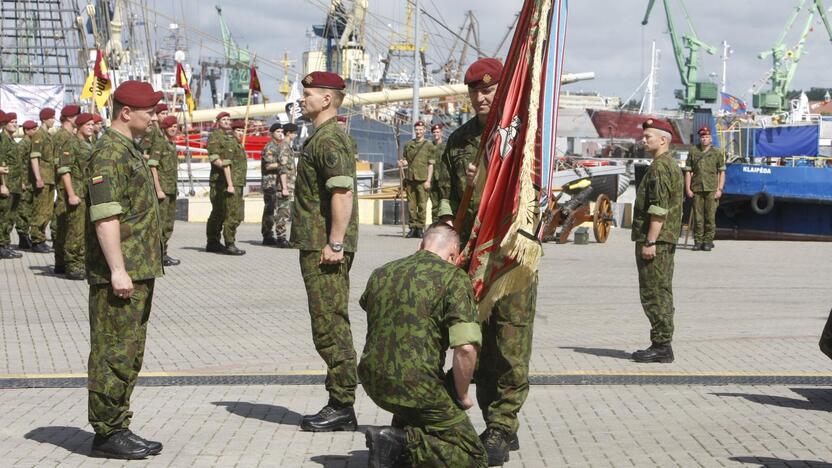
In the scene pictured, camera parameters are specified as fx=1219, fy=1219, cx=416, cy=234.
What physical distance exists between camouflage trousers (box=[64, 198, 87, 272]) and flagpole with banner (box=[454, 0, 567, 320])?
30.8ft

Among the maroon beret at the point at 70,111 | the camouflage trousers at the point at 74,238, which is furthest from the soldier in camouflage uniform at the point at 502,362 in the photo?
the maroon beret at the point at 70,111

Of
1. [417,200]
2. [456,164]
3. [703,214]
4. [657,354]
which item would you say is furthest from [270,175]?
[456,164]

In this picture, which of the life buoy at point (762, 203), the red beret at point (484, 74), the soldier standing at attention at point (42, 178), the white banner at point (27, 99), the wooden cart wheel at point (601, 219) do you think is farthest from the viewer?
the white banner at point (27, 99)

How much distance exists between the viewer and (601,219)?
22094 mm

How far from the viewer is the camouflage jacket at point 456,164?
21.7ft

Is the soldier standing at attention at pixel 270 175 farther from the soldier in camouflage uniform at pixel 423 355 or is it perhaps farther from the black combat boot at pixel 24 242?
the soldier in camouflage uniform at pixel 423 355

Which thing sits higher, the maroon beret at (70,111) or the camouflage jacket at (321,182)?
the maroon beret at (70,111)

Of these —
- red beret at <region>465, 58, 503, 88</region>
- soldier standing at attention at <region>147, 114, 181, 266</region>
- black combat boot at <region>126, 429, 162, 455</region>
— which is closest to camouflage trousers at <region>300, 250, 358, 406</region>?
black combat boot at <region>126, 429, 162, 455</region>

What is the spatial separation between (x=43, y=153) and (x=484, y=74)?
39.6ft

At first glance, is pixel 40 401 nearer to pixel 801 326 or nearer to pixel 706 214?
pixel 801 326

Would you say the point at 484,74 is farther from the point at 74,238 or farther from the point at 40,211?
the point at 40,211

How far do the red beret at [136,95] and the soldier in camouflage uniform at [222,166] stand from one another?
1089 cm

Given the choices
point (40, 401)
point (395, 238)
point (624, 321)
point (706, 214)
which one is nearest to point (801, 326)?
point (624, 321)

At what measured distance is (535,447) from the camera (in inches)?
262
